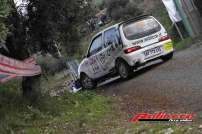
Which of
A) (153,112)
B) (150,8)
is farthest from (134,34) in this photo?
(150,8)

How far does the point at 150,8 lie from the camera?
44.9 meters

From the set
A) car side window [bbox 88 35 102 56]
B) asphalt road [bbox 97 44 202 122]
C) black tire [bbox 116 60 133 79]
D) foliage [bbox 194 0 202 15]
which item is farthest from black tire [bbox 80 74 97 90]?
foliage [bbox 194 0 202 15]

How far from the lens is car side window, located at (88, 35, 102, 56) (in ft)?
66.7

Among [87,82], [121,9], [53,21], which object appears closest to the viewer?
[53,21]

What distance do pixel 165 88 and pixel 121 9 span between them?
32.0 metres

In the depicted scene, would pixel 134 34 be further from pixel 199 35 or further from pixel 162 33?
pixel 199 35

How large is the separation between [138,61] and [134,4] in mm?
27881

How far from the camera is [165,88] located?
49.9ft

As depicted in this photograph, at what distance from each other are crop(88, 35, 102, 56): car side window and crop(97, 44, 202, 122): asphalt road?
1289mm

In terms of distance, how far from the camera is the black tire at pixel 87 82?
70.7 feet

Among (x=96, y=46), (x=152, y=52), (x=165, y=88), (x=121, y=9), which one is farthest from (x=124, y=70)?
(x=121, y=9)

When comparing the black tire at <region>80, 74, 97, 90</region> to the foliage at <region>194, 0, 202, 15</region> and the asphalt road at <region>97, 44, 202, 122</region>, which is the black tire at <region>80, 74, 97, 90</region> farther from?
the foliage at <region>194, 0, 202, 15</region>

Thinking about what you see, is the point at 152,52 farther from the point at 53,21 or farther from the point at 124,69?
the point at 53,21

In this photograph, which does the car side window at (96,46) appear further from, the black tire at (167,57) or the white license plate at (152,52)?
the black tire at (167,57)
